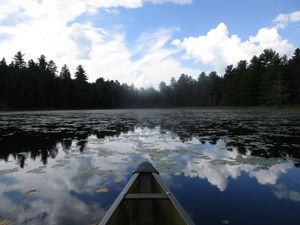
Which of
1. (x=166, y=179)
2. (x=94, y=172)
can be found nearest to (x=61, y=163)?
(x=94, y=172)

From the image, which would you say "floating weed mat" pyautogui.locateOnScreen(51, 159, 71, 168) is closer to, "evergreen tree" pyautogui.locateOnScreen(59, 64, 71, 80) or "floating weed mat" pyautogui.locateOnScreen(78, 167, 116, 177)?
"floating weed mat" pyautogui.locateOnScreen(78, 167, 116, 177)

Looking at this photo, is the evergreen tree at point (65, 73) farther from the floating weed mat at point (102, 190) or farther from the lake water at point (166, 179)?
the floating weed mat at point (102, 190)

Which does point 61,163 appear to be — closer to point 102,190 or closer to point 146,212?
point 102,190

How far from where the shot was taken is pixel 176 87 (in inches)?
5153

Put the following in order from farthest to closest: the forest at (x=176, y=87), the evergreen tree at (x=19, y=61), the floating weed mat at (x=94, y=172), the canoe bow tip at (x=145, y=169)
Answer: the evergreen tree at (x=19, y=61)
the forest at (x=176, y=87)
the floating weed mat at (x=94, y=172)
the canoe bow tip at (x=145, y=169)

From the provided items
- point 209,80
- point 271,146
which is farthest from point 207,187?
point 209,80

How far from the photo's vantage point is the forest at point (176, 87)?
5691 cm

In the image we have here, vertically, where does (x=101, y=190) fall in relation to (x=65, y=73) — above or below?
below

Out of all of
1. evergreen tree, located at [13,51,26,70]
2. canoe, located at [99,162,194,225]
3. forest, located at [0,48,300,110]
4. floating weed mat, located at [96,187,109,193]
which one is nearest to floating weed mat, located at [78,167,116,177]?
floating weed mat, located at [96,187,109,193]

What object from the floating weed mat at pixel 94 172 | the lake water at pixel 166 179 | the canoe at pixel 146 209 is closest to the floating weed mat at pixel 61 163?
the lake water at pixel 166 179

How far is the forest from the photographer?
56.9 meters

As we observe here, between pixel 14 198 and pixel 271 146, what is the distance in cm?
1004

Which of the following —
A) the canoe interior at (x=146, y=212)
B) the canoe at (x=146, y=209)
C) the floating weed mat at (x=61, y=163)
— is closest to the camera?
the canoe at (x=146, y=209)

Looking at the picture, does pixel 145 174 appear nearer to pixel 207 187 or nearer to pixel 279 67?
pixel 207 187
